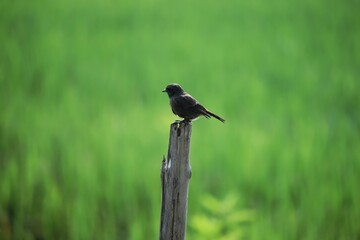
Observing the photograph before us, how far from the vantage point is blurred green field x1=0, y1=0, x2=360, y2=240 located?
3973mm

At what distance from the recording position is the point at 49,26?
7.69 meters

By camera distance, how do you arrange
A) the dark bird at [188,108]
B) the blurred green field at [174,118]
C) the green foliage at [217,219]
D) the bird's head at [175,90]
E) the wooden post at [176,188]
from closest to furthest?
the wooden post at [176,188] < the dark bird at [188,108] < the bird's head at [175,90] < the green foliage at [217,219] < the blurred green field at [174,118]

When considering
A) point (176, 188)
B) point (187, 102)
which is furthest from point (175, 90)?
point (176, 188)

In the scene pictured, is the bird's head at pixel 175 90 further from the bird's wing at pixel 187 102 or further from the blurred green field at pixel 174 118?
the blurred green field at pixel 174 118

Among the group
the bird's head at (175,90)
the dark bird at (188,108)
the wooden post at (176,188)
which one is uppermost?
the bird's head at (175,90)

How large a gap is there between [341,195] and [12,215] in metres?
3.05

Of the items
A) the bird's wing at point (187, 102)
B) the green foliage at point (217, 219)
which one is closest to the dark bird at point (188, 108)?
the bird's wing at point (187, 102)

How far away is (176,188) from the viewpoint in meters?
2.15

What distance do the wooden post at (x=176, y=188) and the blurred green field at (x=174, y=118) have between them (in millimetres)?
885

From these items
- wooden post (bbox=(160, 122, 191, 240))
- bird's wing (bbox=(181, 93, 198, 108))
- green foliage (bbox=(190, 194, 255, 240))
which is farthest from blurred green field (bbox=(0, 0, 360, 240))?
bird's wing (bbox=(181, 93, 198, 108))

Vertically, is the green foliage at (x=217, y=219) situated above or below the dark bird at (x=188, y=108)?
below

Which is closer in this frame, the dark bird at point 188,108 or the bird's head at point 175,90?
the dark bird at point 188,108

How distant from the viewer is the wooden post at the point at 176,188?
213 cm

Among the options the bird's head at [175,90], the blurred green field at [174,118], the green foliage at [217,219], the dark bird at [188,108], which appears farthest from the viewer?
the blurred green field at [174,118]
